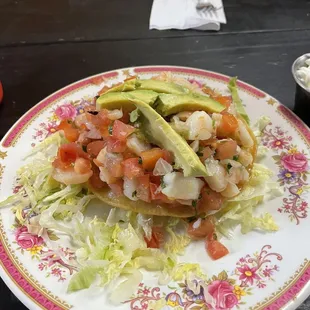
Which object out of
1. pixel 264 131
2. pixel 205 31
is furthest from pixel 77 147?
pixel 205 31

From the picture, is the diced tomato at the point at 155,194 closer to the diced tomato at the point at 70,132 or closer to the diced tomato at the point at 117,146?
the diced tomato at the point at 117,146

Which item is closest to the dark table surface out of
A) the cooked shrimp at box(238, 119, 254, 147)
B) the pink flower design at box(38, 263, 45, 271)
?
the cooked shrimp at box(238, 119, 254, 147)

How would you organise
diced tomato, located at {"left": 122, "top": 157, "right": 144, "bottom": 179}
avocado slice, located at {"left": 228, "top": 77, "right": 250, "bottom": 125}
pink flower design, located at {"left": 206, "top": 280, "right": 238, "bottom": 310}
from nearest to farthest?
pink flower design, located at {"left": 206, "top": 280, "right": 238, "bottom": 310}, diced tomato, located at {"left": 122, "top": 157, "right": 144, "bottom": 179}, avocado slice, located at {"left": 228, "top": 77, "right": 250, "bottom": 125}

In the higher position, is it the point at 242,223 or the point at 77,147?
the point at 77,147

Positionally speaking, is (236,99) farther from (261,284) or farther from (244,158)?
(261,284)

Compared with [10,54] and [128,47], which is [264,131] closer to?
[128,47]

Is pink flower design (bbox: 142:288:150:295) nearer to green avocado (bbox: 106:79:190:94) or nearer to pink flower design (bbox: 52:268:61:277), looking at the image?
pink flower design (bbox: 52:268:61:277)

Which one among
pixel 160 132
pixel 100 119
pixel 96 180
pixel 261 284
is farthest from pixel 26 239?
pixel 261 284
